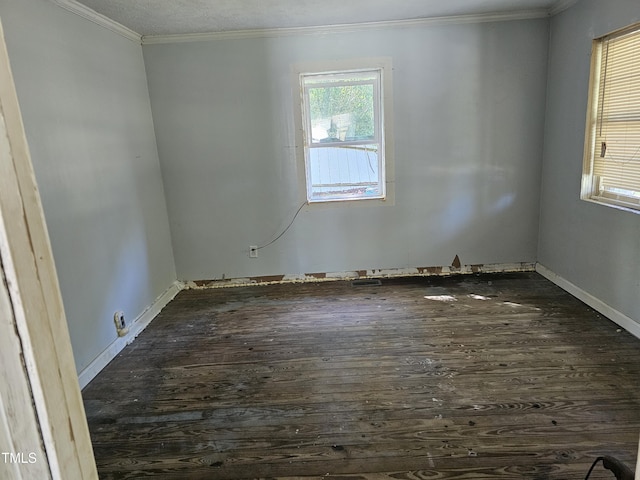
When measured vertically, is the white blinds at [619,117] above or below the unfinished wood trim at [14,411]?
above

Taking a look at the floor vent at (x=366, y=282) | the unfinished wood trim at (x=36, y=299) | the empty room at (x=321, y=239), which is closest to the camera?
the unfinished wood trim at (x=36, y=299)

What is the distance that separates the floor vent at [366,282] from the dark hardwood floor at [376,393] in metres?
0.51

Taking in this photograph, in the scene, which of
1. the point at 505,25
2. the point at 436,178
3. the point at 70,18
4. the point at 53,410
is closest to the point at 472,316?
the point at 436,178

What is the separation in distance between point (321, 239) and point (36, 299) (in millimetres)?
3493

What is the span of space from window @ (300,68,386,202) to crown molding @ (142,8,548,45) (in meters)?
0.36

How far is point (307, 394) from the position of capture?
2289 millimetres

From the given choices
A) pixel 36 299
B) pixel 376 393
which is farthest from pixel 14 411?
pixel 376 393

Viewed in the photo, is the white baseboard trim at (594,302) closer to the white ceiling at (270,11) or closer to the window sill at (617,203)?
the window sill at (617,203)

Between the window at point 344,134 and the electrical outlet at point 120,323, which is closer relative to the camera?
the electrical outlet at point 120,323

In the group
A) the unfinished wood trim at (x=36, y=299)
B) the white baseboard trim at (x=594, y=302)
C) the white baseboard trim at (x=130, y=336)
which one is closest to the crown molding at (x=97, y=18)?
the white baseboard trim at (x=130, y=336)

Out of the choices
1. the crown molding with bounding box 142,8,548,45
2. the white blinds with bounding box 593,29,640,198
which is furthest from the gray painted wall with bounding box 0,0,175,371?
the white blinds with bounding box 593,29,640,198

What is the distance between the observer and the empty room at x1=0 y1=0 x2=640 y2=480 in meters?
1.79

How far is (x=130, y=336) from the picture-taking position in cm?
308

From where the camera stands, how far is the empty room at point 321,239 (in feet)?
5.88
